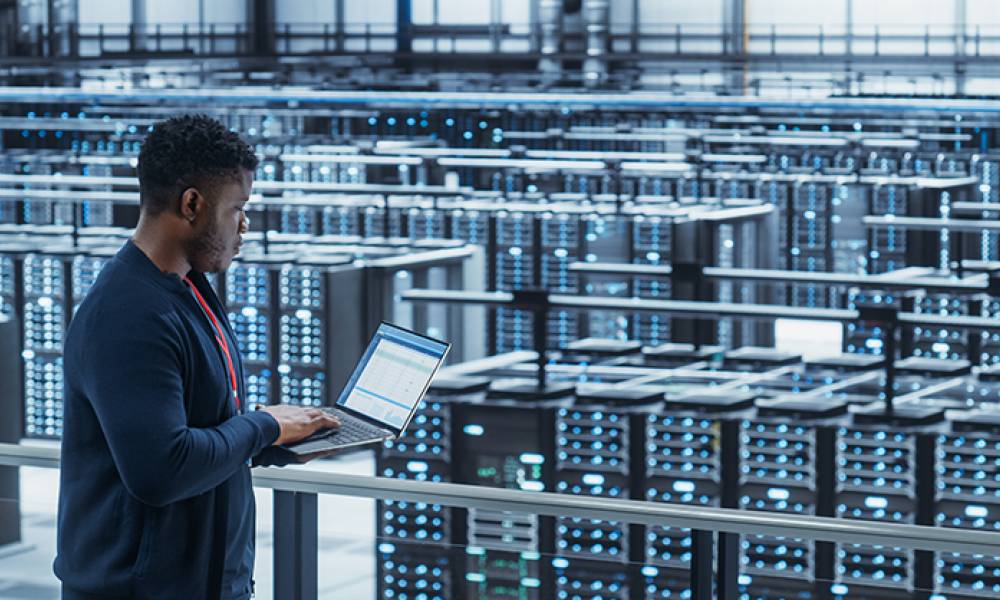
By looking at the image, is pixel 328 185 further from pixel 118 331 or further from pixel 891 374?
pixel 118 331

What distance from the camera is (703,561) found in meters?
2.21

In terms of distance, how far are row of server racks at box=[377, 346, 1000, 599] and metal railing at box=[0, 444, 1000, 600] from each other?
2.65 m

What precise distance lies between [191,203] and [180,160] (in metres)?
0.05

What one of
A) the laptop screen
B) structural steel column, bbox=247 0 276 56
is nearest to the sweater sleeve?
the laptop screen

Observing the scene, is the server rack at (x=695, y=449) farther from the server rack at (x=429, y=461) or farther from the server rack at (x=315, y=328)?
the server rack at (x=315, y=328)

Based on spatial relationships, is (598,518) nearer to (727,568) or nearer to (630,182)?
(727,568)

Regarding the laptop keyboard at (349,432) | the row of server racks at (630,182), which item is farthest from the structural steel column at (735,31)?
the laptop keyboard at (349,432)

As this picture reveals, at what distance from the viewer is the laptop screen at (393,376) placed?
77.0 inches

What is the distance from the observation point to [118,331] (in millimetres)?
1642

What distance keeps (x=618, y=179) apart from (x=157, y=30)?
34.6 feet

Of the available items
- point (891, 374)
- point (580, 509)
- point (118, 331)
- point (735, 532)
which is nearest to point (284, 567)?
point (580, 509)

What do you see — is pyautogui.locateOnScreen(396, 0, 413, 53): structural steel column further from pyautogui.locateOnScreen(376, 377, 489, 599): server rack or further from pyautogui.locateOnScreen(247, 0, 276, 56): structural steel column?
pyautogui.locateOnScreen(376, 377, 489, 599): server rack

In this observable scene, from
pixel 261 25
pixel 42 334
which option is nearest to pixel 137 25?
pixel 261 25

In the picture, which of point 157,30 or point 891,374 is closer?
point 891,374
